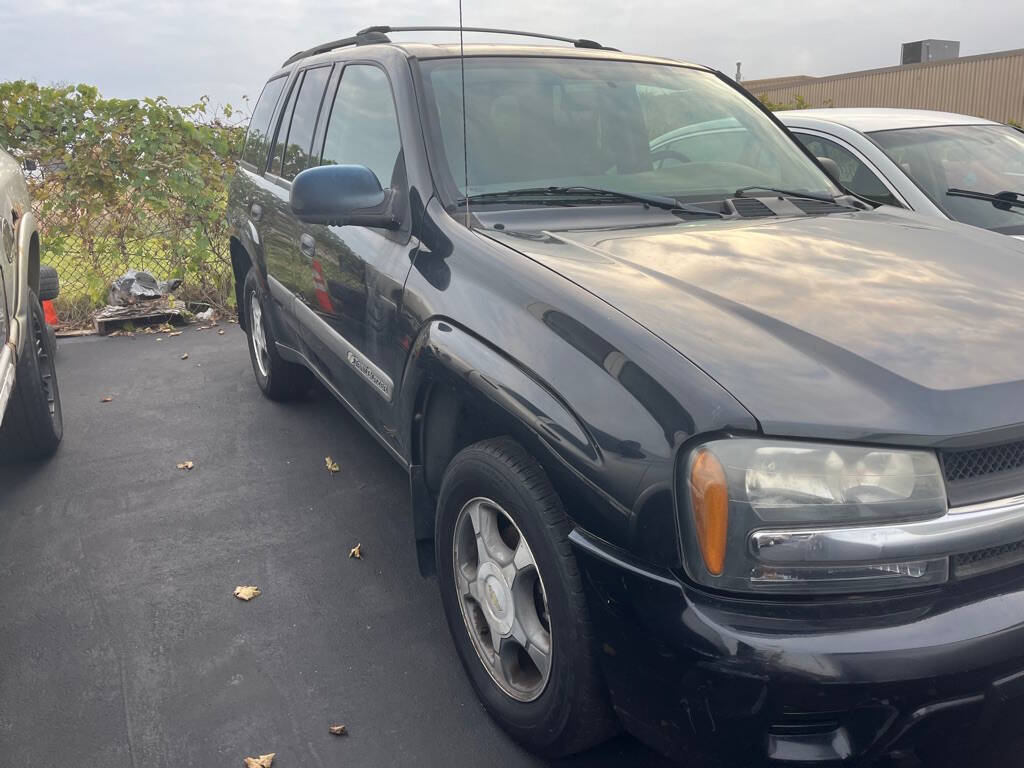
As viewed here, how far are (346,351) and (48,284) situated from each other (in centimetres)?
265

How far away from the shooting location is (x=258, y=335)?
17.5ft

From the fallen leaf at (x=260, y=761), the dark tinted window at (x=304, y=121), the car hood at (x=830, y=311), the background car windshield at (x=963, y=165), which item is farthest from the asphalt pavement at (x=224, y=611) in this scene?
the background car windshield at (x=963, y=165)

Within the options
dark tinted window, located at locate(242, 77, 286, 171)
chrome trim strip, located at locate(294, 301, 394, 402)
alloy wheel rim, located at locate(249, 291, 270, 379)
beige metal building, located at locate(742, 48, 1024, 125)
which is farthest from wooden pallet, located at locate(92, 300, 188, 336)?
beige metal building, located at locate(742, 48, 1024, 125)

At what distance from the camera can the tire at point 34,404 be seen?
4.17m

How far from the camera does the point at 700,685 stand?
1715 mm

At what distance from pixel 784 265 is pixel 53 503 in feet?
11.1

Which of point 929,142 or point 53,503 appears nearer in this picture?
point 53,503

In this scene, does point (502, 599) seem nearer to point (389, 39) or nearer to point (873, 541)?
point (873, 541)

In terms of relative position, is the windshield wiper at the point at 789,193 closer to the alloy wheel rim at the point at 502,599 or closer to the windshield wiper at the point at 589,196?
the windshield wiper at the point at 589,196

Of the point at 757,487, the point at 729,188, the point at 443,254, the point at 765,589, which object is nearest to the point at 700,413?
the point at 757,487

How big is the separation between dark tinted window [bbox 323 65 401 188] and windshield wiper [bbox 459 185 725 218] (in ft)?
1.47

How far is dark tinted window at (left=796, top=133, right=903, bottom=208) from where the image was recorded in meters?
4.97

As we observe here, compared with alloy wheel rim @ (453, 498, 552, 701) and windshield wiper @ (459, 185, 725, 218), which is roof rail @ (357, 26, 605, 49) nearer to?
windshield wiper @ (459, 185, 725, 218)

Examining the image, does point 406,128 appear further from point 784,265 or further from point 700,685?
point 700,685
